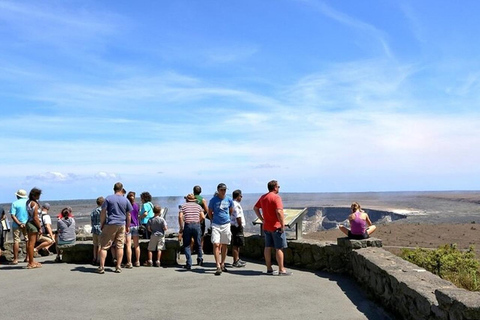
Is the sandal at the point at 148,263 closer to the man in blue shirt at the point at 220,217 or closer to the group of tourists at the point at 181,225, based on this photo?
the group of tourists at the point at 181,225

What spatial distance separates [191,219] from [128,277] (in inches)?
68.6

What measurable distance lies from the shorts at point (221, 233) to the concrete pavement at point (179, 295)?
672 millimetres

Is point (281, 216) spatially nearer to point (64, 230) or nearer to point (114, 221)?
point (114, 221)

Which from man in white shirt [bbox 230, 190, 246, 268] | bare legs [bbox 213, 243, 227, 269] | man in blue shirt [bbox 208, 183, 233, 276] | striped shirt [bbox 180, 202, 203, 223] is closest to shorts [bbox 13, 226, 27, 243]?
striped shirt [bbox 180, 202, 203, 223]

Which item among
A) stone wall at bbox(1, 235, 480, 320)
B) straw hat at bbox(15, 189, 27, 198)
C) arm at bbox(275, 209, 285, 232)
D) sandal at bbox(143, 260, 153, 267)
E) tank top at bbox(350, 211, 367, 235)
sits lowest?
sandal at bbox(143, 260, 153, 267)

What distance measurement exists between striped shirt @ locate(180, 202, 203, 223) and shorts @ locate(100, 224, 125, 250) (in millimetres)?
1281

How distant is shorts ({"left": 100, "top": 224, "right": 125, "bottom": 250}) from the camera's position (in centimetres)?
955

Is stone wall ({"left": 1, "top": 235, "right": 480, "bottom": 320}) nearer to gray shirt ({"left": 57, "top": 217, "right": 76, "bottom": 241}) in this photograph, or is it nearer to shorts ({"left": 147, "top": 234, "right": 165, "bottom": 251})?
shorts ({"left": 147, "top": 234, "right": 165, "bottom": 251})

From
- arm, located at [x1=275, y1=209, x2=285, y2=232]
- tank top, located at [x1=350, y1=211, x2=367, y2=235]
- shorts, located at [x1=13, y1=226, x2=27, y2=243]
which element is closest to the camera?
arm, located at [x1=275, y1=209, x2=285, y2=232]

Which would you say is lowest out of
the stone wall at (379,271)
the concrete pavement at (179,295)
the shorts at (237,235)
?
the concrete pavement at (179,295)

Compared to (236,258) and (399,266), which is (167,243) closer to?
(236,258)

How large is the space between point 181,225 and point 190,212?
0.37 metres

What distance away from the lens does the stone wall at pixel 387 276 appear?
15.0 feet

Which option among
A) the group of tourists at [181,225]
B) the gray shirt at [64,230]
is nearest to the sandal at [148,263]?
the group of tourists at [181,225]
